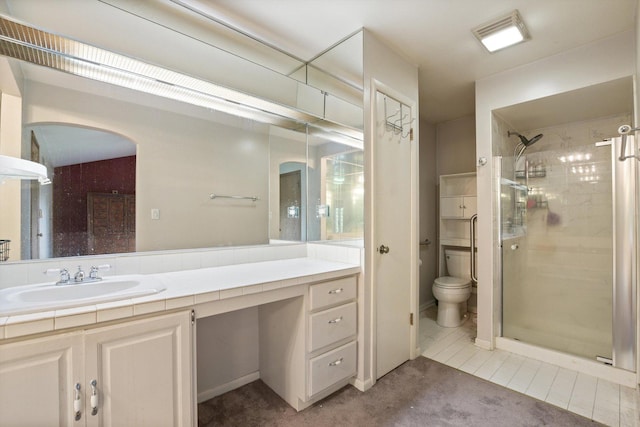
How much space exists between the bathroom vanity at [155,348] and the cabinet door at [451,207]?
2288mm

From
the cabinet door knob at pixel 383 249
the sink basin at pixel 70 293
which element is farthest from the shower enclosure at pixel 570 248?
the sink basin at pixel 70 293

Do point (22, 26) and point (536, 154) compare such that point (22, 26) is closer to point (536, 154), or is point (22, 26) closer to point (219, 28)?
point (219, 28)

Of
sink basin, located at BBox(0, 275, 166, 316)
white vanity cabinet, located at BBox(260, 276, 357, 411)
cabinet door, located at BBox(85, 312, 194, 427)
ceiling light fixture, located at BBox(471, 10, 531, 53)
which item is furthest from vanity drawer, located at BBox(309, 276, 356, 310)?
ceiling light fixture, located at BBox(471, 10, 531, 53)

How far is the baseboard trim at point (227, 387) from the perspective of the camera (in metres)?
1.81

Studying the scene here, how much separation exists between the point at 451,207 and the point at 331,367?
2.63 meters

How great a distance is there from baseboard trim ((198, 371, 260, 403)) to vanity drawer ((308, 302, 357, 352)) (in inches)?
26.4

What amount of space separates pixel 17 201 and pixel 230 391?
161cm

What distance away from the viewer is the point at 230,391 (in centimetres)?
192

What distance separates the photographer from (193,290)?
1.30m

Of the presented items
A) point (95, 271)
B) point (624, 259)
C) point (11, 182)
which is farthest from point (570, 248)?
point (11, 182)

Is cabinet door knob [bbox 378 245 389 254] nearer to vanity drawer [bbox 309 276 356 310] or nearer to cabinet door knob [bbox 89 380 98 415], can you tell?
vanity drawer [bbox 309 276 356 310]

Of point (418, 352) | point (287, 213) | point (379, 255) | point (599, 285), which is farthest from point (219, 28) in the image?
point (599, 285)

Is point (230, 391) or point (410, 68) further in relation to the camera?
point (410, 68)

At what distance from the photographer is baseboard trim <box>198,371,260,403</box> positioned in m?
1.81
